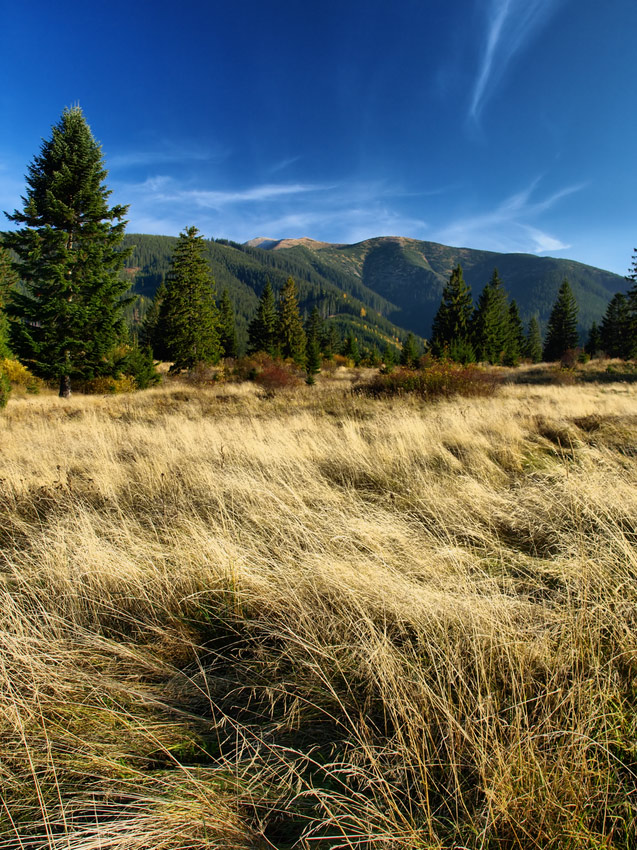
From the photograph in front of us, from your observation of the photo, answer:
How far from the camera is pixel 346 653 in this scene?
5.26 feet

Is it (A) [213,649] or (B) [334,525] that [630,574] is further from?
(A) [213,649]

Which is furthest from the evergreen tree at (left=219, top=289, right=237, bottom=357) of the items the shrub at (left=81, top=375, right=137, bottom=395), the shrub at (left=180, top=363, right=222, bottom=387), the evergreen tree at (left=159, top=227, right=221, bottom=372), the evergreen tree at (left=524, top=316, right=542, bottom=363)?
the evergreen tree at (left=524, top=316, right=542, bottom=363)

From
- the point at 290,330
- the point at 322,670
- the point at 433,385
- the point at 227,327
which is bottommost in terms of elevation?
the point at 322,670

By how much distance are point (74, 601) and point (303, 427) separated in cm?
507

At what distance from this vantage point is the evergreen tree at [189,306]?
89.9ft

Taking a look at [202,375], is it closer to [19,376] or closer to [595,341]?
[19,376]

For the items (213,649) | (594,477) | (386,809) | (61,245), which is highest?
(61,245)

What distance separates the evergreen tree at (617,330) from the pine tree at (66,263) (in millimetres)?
48032

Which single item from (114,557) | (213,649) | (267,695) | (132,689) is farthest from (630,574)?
(114,557)

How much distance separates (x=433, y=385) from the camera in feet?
37.0

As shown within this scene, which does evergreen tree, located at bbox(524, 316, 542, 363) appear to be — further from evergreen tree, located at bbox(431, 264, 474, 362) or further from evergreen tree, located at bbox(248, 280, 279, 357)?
evergreen tree, located at bbox(248, 280, 279, 357)

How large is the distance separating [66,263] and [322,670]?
18.9 metres

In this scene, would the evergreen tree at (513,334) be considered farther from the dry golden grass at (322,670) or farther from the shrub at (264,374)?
the dry golden grass at (322,670)

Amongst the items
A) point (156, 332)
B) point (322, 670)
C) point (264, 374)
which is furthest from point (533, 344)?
point (322, 670)
